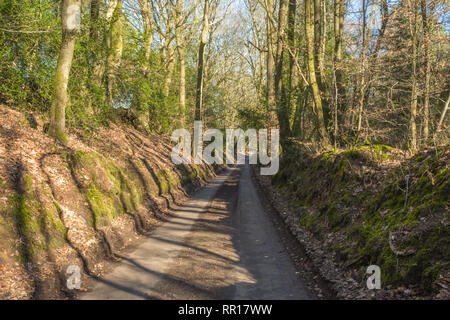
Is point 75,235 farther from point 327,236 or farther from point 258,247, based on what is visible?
point 327,236

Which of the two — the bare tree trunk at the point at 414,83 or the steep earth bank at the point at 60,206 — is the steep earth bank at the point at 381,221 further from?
the steep earth bank at the point at 60,206

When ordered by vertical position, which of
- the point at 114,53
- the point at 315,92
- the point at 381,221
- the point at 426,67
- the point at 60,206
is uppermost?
the point at 114,53

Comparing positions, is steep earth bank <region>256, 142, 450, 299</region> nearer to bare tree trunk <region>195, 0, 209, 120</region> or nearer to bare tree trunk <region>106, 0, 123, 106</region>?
bare tree trunk <region>106, 0, 123, 106</region>

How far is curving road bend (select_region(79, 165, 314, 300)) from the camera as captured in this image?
19.9 ft

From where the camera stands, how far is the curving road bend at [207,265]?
6051 mm

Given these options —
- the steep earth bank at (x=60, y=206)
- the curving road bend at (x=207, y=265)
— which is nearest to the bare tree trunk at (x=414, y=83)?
the curving road bend at (x=207, y=265)

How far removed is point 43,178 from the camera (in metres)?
8.11

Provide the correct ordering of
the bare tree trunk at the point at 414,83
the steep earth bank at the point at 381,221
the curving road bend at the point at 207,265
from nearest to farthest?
the steep earth bank at the point at 381,221 < the curving road bend at the point at 207,265 < the bare tree trunk at the point at 414,83

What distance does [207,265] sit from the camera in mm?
7453

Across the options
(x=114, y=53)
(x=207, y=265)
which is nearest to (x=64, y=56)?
(x=114, y=53)

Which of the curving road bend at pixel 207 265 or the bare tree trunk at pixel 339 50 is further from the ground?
the bare tree trunk at pixel 339 50

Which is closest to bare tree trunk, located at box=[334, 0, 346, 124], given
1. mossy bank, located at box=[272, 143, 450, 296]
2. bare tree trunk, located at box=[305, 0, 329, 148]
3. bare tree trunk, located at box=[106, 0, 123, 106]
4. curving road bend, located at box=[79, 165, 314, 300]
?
bare tree trunk, located at box=[305, 0, 329, 148]

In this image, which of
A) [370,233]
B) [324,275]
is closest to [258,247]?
[324,275]

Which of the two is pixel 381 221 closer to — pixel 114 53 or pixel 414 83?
pixel 414 83
